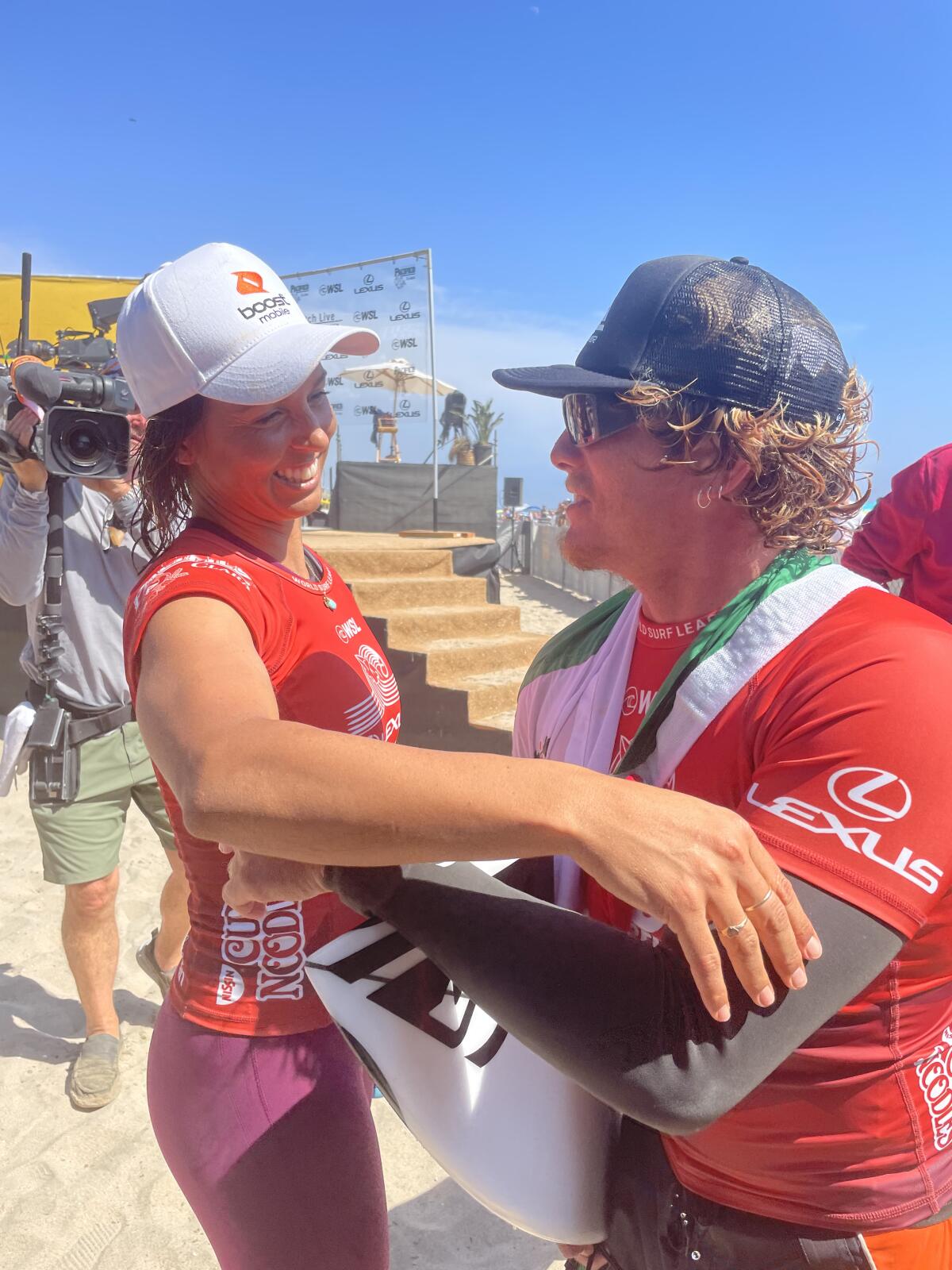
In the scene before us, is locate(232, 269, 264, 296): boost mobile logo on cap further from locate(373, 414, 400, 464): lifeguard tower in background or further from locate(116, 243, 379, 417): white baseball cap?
Answer: locate(373, 414, 400, 464): lifeguard tower in background

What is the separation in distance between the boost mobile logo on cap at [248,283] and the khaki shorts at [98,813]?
1.96 metres

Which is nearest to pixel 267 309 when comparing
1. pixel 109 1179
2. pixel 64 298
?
pixel 109 1179

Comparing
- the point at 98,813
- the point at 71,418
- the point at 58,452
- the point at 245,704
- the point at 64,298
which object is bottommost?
the point at 98,813

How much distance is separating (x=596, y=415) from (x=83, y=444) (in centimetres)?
190

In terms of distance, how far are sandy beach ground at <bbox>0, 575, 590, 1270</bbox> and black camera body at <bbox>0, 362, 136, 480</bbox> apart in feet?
7.12

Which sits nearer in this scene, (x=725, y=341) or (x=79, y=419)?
(x=725, y=341)

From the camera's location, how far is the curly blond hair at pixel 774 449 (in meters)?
1.31

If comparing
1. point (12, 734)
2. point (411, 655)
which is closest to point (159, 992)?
point (12, 734)

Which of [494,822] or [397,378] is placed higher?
[397,378]

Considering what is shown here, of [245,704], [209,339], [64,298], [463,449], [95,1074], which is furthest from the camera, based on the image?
[463,449]

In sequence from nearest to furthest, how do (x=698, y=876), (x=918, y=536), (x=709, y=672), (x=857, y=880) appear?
1. (x=698, y=876)
2. (x=857, y=880)
3. (x=709, y=672)
4. (x=918, y=536)

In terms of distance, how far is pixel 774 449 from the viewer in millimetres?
1315

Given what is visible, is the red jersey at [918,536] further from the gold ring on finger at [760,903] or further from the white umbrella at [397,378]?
the white umbrella at [397,378]

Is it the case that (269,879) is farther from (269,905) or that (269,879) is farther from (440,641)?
(440,641)
